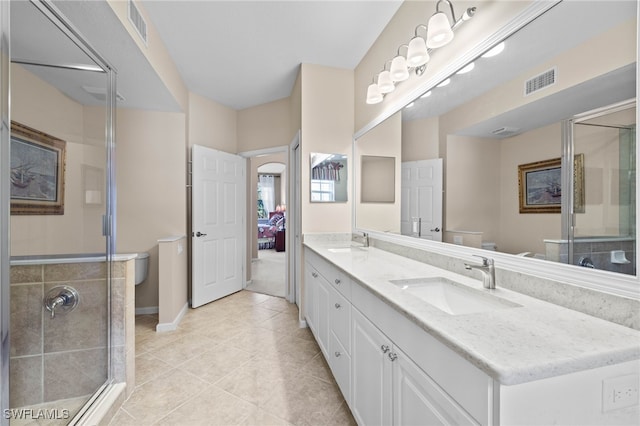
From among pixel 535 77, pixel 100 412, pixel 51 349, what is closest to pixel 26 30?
pixel 51 349

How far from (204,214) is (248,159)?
1.31m

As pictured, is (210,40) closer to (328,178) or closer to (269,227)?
(328,178)

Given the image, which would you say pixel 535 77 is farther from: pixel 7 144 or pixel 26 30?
pixel 26 30

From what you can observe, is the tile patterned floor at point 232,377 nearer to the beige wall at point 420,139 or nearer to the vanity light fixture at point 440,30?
the beige wall at point 420,139

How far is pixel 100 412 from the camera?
1.57 meters

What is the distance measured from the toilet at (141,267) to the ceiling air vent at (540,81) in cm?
352

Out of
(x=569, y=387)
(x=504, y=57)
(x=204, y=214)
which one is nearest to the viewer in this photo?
(x=569, y=387)

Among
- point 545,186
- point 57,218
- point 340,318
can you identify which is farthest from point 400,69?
point 57,218

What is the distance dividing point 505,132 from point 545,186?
0.98ft

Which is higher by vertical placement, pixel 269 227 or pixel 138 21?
→ pixel 138 21

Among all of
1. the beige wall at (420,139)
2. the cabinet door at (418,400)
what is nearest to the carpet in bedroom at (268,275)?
the beige wall at (420,139)

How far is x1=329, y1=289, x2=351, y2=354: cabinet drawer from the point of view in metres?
1.55

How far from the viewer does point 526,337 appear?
73 centimetres

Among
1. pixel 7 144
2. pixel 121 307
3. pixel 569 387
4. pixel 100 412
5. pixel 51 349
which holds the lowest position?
pixel 100 412
